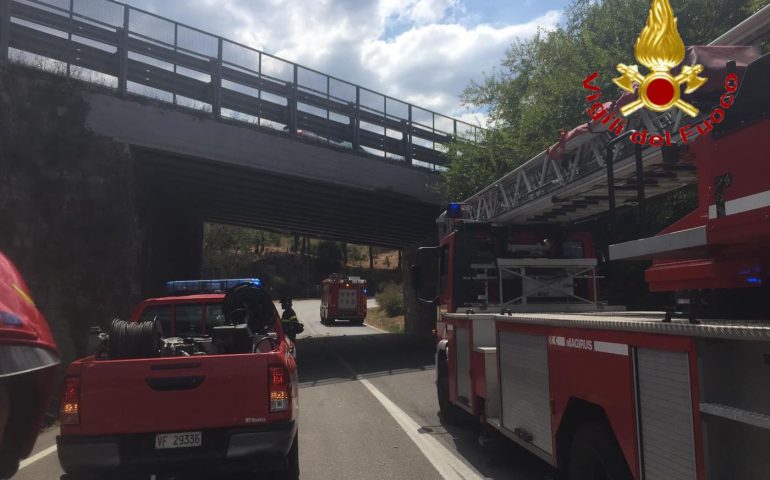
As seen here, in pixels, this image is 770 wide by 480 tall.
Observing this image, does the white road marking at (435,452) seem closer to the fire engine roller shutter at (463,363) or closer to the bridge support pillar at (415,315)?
the fire engine roller shutter at (463,363)

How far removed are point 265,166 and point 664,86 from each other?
13733 mm

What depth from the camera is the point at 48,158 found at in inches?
522

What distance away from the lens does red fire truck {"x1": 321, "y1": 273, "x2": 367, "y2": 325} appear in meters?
39.3

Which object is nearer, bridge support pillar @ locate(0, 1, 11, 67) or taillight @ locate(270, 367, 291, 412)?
taillight @ locate(270, 367, 291, 412)

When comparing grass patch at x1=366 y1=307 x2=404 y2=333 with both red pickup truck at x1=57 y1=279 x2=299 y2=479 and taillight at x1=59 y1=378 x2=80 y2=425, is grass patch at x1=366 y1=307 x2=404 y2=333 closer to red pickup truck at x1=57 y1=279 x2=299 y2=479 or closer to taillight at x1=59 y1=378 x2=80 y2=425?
red pickup truck at x1=57 y1=279 x2=299 y2=479

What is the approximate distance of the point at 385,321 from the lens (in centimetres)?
4125

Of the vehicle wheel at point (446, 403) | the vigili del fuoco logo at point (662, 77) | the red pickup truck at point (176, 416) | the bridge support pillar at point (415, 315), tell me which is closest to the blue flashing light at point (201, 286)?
the red pickup truck at point (176, 416)

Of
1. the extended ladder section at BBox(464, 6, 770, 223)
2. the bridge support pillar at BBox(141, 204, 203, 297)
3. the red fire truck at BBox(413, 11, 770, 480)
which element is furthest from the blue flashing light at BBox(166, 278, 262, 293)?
the bridge support pillar at BBox(141, 204, 203, 297)

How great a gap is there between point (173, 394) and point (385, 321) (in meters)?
36.9

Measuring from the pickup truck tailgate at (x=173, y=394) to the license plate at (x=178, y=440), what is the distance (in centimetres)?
5

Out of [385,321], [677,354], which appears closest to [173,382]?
[677,354]

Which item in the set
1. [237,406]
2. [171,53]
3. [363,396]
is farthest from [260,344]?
[171,53]

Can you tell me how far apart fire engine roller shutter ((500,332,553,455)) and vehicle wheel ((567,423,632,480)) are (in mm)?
397

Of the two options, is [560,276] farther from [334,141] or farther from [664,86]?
[334,141]
